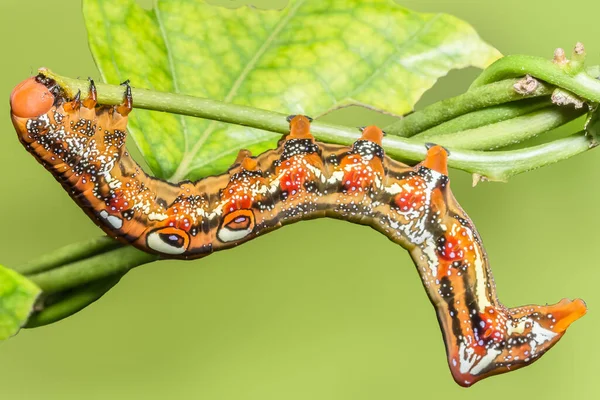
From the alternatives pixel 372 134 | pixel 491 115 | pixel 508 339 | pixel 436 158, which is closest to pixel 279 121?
pixel 372 134

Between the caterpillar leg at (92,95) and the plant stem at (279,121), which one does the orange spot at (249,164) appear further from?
the caterpillar leg at (92,95)

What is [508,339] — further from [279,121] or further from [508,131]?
[279,121]

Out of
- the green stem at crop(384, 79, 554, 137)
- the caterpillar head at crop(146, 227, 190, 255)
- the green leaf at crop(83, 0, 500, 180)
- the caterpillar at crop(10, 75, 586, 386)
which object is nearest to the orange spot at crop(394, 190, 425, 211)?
the caterpillar at crop(10, 75, 586, 386)

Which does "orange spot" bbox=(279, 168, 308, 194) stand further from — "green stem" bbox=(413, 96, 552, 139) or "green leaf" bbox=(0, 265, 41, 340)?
"green leaf" bbox=(0, 265, 41, 340)

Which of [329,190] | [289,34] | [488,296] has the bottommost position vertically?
[488,296]

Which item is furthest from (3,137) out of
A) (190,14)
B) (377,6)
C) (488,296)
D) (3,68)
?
(488,296)

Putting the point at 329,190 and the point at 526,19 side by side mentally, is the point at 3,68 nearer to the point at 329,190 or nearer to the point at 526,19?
the point at 329,190
